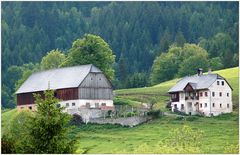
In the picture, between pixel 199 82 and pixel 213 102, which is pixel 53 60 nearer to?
pixel 199 82

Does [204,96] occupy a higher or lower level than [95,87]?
lower

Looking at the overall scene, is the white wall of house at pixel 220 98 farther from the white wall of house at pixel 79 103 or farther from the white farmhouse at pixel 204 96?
the white wall of house at pixel 79 103

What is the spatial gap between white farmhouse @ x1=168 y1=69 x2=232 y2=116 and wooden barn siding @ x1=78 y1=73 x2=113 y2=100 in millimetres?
8255

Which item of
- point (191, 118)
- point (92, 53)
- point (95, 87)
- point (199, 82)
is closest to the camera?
point (191, 118)

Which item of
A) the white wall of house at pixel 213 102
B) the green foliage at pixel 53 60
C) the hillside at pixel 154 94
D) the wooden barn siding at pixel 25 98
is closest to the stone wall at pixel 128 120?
the white wall of house at pixel 213 102

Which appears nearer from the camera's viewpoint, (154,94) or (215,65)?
(154,94)

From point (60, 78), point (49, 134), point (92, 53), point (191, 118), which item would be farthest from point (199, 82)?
point (49, 134)

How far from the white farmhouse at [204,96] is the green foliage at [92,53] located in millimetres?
12049

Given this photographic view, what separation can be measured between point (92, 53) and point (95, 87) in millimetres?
10608

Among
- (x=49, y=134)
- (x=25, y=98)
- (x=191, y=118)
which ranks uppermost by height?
(x=25, y=98)

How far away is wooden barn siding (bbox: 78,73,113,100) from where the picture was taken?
310 ft

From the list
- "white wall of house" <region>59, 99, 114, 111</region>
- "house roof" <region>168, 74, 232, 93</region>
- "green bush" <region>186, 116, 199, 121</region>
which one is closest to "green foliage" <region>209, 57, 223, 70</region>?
"house roof" <region>168, 74, 232, 93</region>

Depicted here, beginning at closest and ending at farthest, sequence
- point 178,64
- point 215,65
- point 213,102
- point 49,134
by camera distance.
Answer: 1. point 49,134
2. point 213,102
3. point 178,64
4. point 215,65

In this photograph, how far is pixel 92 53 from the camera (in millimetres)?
105562
